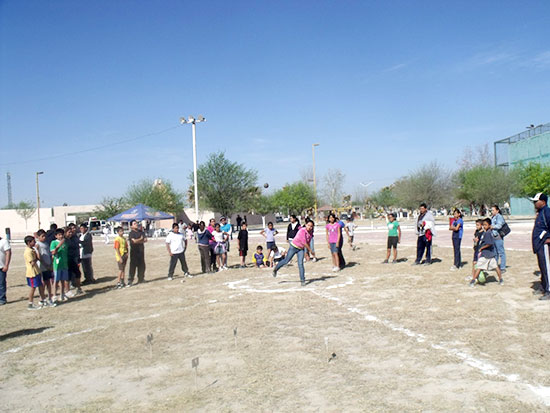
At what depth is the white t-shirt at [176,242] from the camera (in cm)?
1363

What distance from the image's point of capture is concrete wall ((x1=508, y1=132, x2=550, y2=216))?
55037mm

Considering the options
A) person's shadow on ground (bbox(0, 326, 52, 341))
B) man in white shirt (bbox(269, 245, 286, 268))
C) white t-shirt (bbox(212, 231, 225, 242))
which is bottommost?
person's shadow on ground (bbox(0, 326, 52, 341))

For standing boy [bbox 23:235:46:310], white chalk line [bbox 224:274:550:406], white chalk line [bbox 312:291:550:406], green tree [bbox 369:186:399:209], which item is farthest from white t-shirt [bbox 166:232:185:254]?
green tree [bbox 369:186:399:209]

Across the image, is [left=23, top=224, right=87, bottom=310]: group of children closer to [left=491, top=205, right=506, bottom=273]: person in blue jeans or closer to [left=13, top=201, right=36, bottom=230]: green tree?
[left=491, top=205, right=506, bottom=273]: person in blue jeans

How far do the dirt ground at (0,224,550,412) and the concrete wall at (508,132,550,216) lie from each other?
5017 cm

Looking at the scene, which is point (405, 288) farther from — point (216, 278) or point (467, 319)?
point (216, 278)

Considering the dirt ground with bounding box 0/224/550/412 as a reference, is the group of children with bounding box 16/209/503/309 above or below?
above

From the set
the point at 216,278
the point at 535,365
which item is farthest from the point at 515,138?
the point at 535,365

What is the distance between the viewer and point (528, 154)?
5822 centimetres

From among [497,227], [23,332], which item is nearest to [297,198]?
[497,227]

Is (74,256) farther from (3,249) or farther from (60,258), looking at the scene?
(3,249)

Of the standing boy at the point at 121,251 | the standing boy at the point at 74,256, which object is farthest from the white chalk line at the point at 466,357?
the standing boy at the point at 74,256

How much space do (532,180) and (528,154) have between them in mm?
13814

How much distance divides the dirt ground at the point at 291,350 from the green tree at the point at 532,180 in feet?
128
